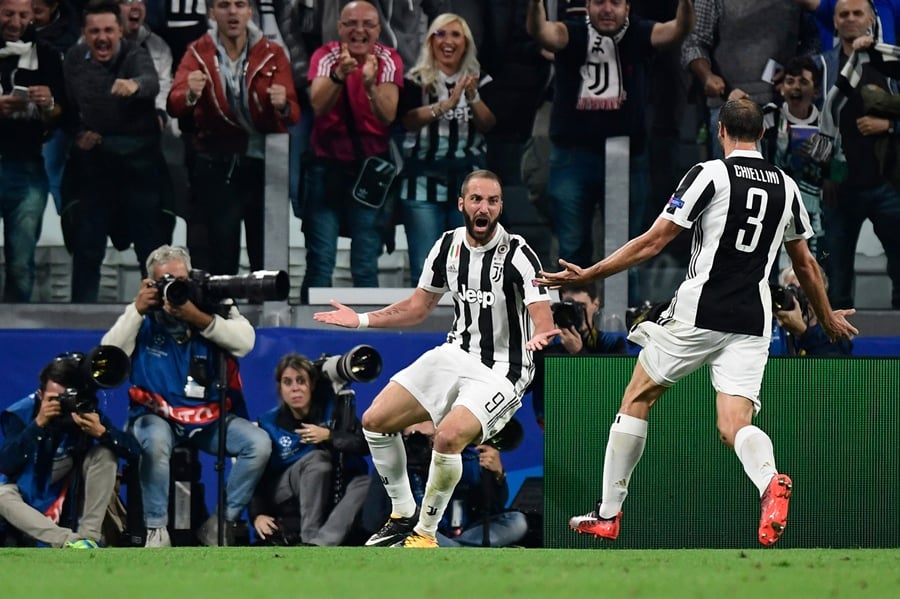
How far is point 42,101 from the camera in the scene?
417 inches

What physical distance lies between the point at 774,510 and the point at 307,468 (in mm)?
3533

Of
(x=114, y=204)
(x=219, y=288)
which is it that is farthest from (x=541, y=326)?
(x=114, y=204)

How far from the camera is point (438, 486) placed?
23.7 ft

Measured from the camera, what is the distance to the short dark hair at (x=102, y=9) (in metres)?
10.5

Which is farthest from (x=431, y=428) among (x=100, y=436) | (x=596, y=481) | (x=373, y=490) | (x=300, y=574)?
(x=300, y=574)

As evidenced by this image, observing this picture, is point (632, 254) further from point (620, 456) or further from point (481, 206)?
point (481, 206)

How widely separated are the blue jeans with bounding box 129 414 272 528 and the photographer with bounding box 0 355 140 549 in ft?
0.47

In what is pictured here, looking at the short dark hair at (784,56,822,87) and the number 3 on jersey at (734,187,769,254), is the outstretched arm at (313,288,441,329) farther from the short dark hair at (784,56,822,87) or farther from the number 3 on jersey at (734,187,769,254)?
the short dark hair at (784,56,822,87)

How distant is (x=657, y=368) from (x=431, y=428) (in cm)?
255

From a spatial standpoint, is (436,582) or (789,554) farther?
(789,554)

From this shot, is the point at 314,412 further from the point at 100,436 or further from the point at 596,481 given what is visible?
the point at 596,481

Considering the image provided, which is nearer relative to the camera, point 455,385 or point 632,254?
point 632,254

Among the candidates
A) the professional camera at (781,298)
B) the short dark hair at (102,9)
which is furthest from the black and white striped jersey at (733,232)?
the short dark hair at (102,9)

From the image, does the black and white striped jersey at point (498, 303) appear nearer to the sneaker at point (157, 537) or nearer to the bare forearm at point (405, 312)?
the bare forearm at point (405, 312)
